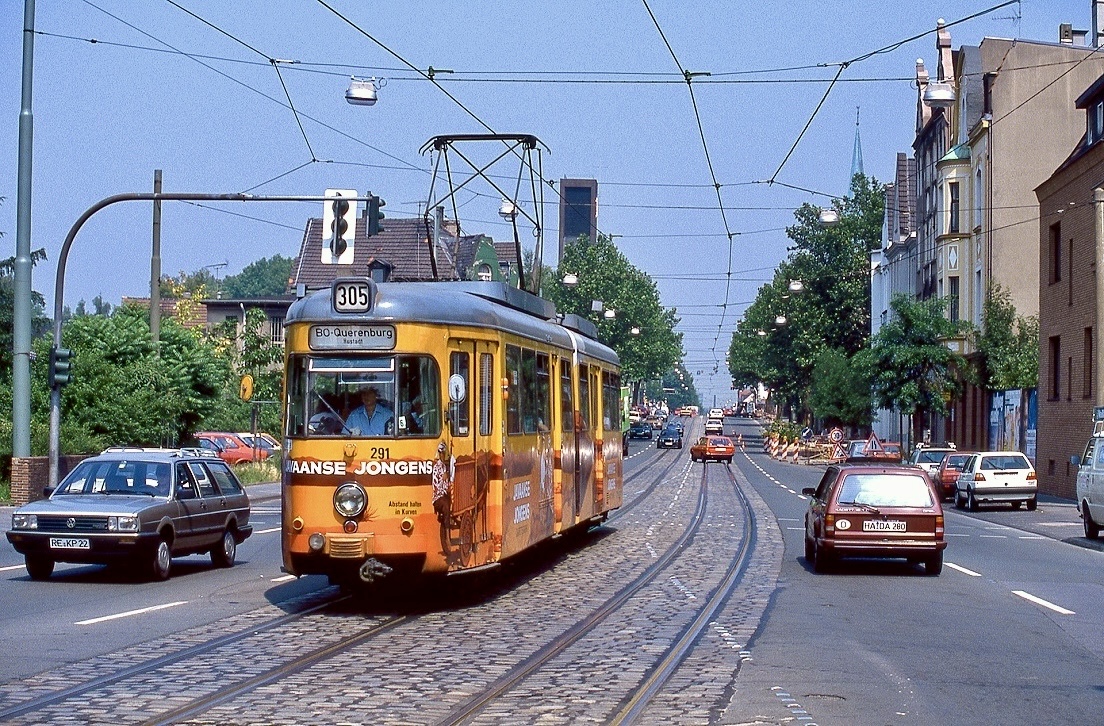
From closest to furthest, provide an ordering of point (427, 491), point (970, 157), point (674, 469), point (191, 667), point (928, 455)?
point (191, 667), point (427, 491), point (928, 455), point (970, 157), point (674, 469)

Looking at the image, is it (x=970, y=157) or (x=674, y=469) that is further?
(x=674, y=469)

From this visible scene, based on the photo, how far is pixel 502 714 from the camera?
9.02 meters

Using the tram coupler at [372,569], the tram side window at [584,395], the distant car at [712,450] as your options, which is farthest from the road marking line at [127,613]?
the distant car at [712,450]

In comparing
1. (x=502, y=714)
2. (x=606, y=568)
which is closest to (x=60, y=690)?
(x=502, y=714)

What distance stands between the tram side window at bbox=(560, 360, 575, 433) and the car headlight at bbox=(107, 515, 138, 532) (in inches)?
214

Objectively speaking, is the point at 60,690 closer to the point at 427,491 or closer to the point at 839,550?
the point at 427,491

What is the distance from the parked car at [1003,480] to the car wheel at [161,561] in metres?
25.4

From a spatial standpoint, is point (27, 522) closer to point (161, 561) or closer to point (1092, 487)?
point (161, 561)

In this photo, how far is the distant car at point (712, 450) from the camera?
73812mm

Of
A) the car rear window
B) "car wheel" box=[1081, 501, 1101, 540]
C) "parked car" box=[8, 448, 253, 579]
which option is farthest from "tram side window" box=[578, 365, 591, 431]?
the car rear window

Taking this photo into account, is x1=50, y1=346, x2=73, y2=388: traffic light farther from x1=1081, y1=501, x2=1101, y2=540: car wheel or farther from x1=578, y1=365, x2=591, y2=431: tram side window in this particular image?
x1=1081, y1=501, x2=1101, y2=540: car wheel

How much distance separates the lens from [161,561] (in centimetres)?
1784

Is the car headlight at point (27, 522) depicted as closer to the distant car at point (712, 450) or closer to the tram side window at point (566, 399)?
the tram side window at point (566, 399)

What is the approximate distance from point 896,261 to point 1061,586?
6623 centimetres
